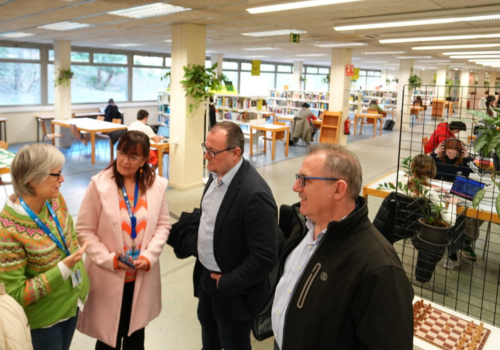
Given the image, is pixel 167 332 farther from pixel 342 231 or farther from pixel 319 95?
pixel 319 95

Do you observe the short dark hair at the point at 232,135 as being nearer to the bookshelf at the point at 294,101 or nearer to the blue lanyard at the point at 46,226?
the blue lanyard at the point at 46,226

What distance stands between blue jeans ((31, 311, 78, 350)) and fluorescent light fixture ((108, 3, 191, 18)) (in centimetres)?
457

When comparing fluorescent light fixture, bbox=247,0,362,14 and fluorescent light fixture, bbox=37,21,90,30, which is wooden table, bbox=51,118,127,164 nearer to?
fluorescent light fixture, bbox=37,21,90,30

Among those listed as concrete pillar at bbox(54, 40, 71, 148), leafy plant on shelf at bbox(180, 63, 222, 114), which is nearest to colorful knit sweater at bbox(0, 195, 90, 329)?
leafy plant on shelf at bbox(180, 63, 222, 114)

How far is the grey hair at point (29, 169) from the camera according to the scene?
1.77 m

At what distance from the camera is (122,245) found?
204cm

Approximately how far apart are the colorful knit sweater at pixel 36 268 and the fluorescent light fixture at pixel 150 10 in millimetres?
4364

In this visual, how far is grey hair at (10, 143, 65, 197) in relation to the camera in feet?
5.80

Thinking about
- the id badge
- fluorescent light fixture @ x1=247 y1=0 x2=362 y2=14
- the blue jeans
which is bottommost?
the blue jeans

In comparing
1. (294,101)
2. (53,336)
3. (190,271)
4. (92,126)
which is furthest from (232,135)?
(294,101)

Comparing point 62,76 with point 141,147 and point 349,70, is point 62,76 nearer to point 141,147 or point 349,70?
point 349,70

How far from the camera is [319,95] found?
1484cm

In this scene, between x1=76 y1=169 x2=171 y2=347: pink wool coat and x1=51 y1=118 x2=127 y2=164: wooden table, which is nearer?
x1=76 y1=169 x2=171 y2=347: pink wool coat

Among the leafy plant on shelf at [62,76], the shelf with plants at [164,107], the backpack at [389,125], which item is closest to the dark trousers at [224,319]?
the leafy plant on shelf at [62,76]
